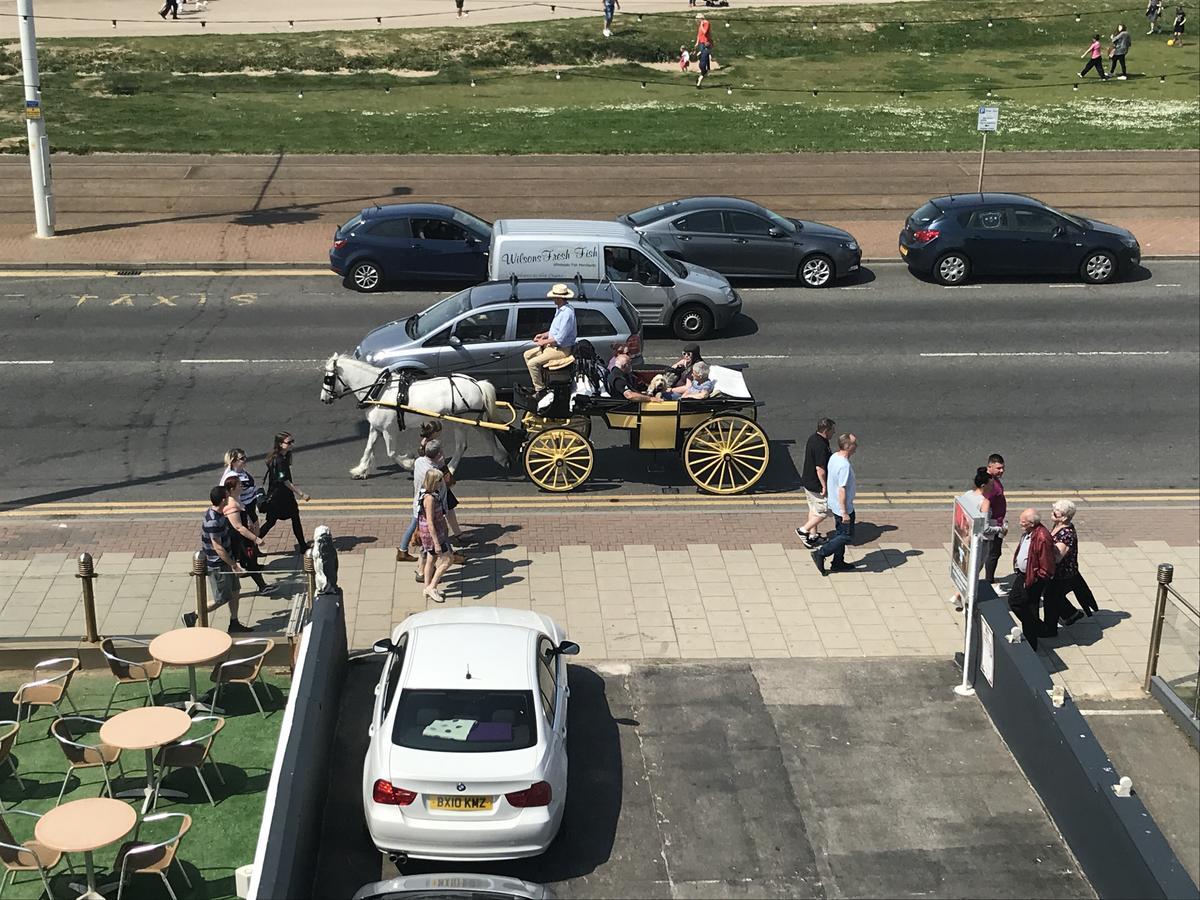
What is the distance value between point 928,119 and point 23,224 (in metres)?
24.4

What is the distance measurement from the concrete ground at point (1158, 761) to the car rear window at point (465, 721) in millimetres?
5495

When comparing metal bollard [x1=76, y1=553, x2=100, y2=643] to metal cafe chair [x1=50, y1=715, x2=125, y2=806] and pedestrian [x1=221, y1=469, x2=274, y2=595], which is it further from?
pedestrian [x1=221, y1=469, x2=274, y2=595]

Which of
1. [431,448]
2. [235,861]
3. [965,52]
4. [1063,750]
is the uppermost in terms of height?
[965,52]

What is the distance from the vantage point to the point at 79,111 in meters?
38.3

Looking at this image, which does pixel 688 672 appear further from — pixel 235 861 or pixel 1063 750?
pixel 235 861

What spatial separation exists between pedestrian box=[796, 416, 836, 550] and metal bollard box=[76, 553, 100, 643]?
24.6 ft

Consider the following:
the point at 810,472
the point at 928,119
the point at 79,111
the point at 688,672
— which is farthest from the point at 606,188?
the point at 688,672

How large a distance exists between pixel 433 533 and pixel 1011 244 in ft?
53.3

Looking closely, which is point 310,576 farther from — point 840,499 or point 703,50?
point 703,50

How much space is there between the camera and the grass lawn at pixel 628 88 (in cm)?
3722

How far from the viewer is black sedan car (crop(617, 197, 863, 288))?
26203 mm

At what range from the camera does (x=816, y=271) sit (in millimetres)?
26562

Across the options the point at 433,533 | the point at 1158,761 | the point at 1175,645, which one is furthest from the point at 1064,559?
the point at 433,533

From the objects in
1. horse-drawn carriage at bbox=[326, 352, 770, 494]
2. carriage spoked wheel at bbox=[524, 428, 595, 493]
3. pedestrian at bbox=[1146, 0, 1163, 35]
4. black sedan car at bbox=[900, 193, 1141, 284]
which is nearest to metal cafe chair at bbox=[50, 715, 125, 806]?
horse-drawn carriage at bbox=[326, 352, 770, 494]
